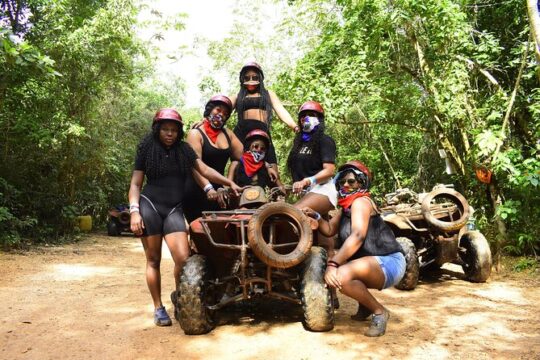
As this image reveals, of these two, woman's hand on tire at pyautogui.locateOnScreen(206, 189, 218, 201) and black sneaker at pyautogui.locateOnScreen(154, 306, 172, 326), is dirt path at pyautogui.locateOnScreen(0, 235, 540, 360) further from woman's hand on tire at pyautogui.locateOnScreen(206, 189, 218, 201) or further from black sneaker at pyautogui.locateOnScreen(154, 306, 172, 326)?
woman's hand on tire at pyautogui.locateOnScreen(206, 189, 218, 201)

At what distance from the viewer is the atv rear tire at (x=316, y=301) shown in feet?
13.1

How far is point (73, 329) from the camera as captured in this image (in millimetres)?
4312

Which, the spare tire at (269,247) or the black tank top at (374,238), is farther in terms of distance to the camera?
the black tank top at (374,238)

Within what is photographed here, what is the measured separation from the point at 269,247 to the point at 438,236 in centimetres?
355

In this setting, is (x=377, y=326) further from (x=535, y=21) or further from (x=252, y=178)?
(x=535, y=21)

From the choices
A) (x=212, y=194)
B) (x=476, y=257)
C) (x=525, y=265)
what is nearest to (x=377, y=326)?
(x=212, y=194)

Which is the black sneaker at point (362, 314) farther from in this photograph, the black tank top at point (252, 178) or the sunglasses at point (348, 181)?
the black tank top at point (252, 178)

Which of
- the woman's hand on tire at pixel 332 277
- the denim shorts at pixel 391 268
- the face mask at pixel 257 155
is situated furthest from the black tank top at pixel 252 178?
the denim shorts at pixel 391 268

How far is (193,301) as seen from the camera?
3984 mm

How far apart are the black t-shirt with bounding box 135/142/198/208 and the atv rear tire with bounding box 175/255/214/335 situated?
0.70 metres

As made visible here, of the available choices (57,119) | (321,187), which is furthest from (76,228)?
(321,187)

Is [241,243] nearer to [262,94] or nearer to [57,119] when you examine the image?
[262,94]

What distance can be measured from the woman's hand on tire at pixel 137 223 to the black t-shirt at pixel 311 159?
169 centimetres

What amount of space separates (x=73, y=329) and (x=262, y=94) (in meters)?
3.16
